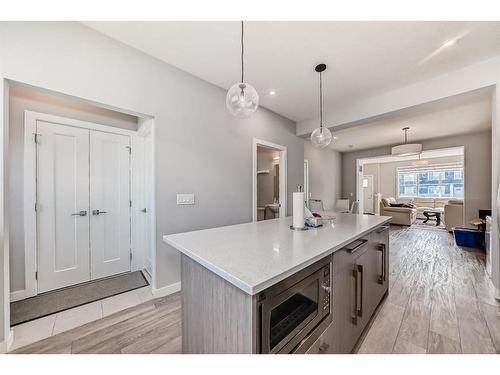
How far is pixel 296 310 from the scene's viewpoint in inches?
40.3

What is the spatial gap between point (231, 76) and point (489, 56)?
287cm

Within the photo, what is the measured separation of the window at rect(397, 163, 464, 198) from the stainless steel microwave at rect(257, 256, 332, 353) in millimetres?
10650

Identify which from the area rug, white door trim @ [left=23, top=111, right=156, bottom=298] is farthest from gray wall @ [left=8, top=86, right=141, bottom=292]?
the area rug

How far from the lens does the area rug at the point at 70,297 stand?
6.18 feet

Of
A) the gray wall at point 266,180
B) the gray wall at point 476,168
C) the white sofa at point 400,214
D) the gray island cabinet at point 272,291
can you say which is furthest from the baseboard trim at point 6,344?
the white sofa at point 400,214

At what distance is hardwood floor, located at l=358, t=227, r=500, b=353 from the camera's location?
1513 millimetres

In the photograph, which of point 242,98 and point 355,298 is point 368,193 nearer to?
point 355,298

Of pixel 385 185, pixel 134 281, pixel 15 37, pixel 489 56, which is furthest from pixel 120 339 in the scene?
pixel 385 185

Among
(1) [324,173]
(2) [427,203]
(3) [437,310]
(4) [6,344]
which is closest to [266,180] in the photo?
(1) [324,173]

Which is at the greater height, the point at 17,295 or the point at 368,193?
the point at 368,193

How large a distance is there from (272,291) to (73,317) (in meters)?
2.18

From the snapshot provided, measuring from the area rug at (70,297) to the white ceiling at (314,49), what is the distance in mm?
2731
